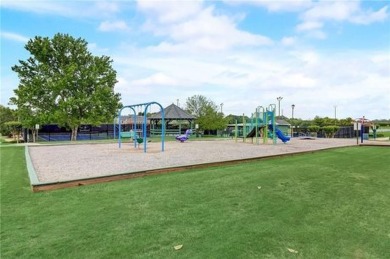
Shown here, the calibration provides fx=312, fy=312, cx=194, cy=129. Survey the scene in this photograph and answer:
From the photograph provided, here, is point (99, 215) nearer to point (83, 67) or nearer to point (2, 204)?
point (2, 204)

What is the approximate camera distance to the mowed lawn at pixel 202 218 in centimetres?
324

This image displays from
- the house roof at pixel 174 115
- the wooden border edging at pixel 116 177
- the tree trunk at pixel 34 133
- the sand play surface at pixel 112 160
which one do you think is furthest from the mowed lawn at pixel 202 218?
the house roof at pixel 174 115

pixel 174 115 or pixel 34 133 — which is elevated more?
pixel 174 115

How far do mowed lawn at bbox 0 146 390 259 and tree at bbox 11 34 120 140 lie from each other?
20.9 metres

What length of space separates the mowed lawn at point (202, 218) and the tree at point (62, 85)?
20.9m

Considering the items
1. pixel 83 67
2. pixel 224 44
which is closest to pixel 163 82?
pixel 83 67

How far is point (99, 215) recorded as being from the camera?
14.0 feet

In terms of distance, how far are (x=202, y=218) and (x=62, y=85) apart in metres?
24.3

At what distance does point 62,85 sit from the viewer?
83.3ft

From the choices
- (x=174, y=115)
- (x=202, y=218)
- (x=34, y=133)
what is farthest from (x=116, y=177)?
(x=174, y=115)

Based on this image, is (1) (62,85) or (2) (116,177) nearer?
(2) (116,177)

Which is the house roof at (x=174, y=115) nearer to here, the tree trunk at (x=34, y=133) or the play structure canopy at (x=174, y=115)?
the play structure canopy at (x=174, y=115)

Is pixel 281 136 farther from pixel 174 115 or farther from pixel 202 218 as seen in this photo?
pixel 202 218

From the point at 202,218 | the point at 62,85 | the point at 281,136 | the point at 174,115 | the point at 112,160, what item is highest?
the point at 62,85
